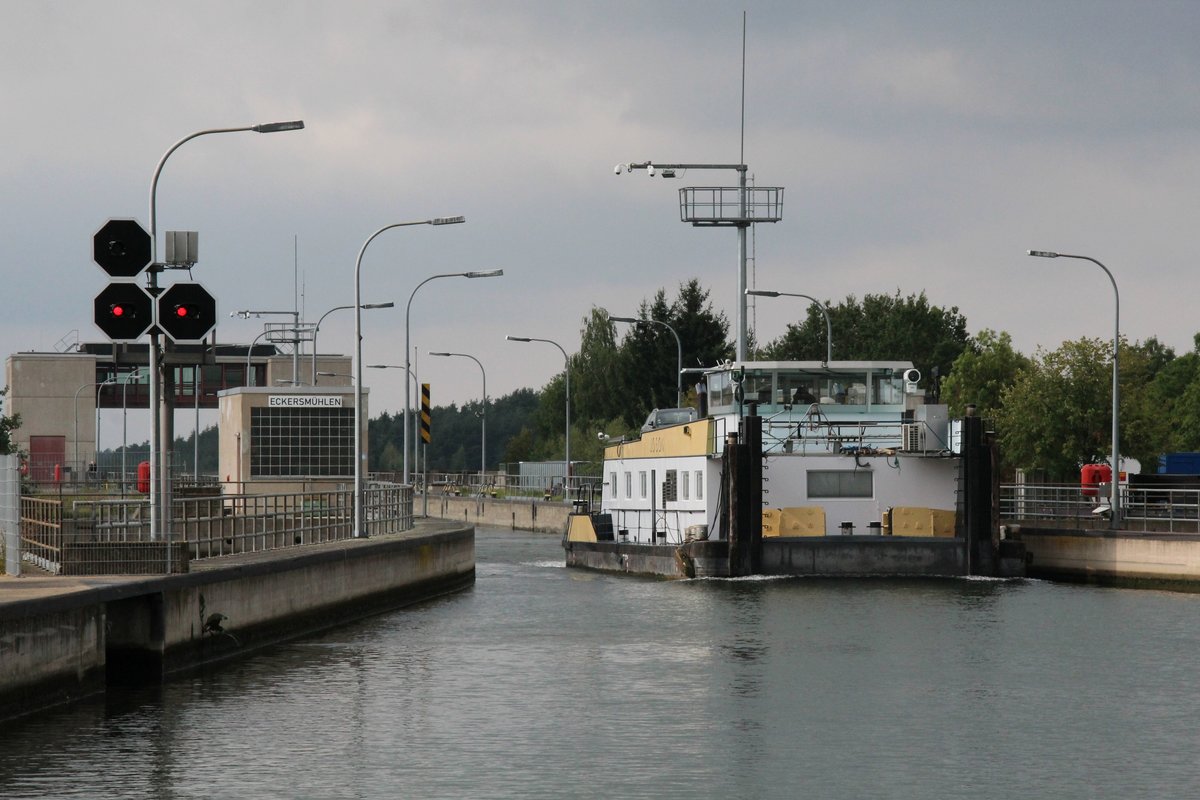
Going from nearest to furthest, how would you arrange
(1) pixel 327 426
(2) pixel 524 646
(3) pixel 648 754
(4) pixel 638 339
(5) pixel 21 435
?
(3) pixel 648 754 < (2) pixel 524 646 < (1) pixel 327 426 < (5) pixel 21 435 < (4) pixel 638 339

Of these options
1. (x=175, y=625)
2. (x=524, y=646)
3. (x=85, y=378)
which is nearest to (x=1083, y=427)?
(x=524, y=646)

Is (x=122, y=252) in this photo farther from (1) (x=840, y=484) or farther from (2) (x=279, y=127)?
(1) (x=840, y=484)

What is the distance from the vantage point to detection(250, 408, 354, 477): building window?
186 ft

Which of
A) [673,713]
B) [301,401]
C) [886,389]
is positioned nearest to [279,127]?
[673,713]

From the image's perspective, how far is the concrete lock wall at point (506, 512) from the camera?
2894 inches

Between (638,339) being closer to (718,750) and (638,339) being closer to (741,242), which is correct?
(741,242)

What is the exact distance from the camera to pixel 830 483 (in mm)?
38375

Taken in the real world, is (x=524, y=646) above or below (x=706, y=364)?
below

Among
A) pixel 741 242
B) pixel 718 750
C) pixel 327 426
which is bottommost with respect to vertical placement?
pixel 718 750

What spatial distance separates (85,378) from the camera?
9581 cm

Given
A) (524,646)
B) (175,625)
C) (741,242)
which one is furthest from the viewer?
(741,242)

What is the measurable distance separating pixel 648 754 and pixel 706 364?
273ft

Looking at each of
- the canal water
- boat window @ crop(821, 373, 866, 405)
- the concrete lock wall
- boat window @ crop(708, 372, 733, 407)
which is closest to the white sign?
the concrete lock wall

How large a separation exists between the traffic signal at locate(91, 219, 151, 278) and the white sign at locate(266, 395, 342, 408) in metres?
33.2
